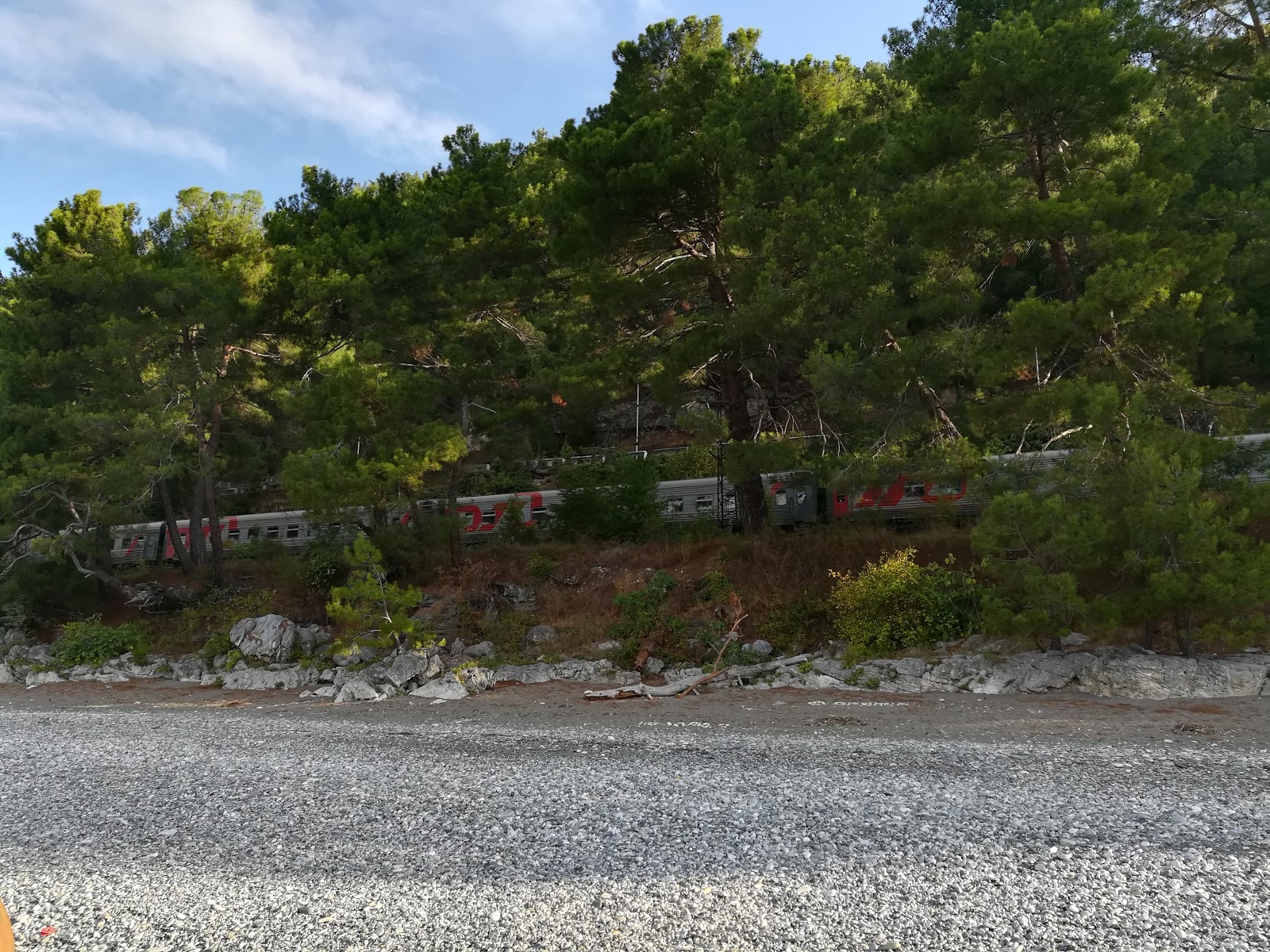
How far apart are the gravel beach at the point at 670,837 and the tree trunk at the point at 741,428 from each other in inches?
292

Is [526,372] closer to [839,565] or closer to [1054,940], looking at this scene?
[839,565]

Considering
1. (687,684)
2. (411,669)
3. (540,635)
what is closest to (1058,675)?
(687,684)

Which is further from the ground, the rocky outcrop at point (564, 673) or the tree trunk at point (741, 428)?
the tree trunk at point (741, 428)

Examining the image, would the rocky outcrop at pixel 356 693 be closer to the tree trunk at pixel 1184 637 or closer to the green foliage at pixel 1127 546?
the green foliage at pixel 1127 546

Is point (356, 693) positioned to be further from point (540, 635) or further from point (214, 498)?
point (214, 498)

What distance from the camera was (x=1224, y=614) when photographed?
8992mm

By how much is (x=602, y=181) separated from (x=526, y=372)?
16.3 feet

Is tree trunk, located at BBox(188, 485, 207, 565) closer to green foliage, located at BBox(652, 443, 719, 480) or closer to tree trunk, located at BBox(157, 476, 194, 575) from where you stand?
tree trunk, located at BBox(157, 476, 194, 575)

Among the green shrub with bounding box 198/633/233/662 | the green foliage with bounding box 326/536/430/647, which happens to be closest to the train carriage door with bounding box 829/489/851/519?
the green foliage with bounding box 326/536/430/647

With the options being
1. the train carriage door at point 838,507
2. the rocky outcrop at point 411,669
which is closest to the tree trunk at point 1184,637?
the train carriage door at point 838,507

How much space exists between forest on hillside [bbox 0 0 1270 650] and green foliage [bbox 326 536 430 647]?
142 cm

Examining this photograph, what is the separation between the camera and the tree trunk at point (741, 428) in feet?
50.1

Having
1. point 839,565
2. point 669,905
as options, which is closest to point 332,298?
point 839,565

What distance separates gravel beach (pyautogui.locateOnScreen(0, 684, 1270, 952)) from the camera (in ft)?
12.2
